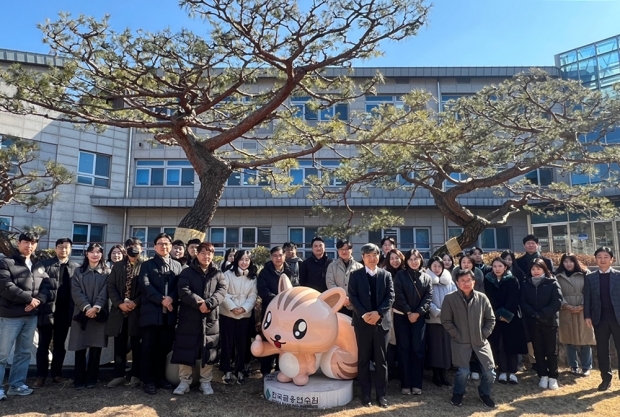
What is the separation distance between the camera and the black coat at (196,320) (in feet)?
14.6

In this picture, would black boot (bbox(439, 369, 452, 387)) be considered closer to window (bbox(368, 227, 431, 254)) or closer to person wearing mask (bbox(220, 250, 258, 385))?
person wearing mask (bbox(220, 250, 258, 385))

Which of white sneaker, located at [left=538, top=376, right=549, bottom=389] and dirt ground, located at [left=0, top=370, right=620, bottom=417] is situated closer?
dirt ground, located at [left=0, top=370, right=620, bottom=417]

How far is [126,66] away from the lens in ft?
21.2

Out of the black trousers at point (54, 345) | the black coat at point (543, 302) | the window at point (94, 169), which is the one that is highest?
the window at point (94, 169)

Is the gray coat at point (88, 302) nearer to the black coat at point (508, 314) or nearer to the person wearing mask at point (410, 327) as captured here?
the person wearing mask at point (410, 327)

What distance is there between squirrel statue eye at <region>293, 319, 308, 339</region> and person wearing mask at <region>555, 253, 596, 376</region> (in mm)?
3568

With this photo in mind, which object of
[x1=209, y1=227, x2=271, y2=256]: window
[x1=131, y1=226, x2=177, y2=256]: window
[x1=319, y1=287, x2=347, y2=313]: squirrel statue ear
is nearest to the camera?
[x1=319, y1=287, x2=347, y2=313]: squirrel statue ear

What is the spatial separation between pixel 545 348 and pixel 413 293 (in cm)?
192

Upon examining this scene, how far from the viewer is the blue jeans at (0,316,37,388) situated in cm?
440

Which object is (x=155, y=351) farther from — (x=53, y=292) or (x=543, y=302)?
(x=543, y=302)

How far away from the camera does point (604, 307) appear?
199 inches

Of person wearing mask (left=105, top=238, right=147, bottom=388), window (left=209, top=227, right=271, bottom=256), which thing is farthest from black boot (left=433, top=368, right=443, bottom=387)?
window (left=209, top=227, right=271, bottom=256)

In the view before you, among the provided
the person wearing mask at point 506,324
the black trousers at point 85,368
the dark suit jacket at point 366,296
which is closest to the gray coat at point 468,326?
the dark suit jacket at point 366,296

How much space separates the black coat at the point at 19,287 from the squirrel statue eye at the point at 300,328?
2.82 meters
